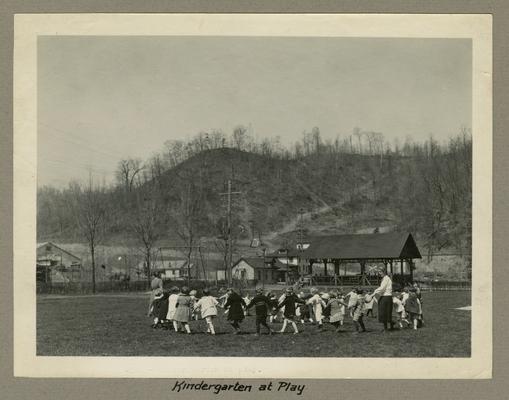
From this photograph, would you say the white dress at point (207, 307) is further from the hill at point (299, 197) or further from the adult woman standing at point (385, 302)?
the adult woman standing at point (385, 302)

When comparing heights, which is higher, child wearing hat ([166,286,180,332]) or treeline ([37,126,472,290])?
treeline ([37,126,472,290])

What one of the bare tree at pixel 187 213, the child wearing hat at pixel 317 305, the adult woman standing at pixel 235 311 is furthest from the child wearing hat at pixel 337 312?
the bare tree at pixel 187 213

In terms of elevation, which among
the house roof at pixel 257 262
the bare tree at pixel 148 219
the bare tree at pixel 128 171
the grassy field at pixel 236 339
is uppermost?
the bare tree at pixel 128 171

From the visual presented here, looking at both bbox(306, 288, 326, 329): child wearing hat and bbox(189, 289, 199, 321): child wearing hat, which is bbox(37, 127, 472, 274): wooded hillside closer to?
bbox(189, 289, 199, 321): child wearing hat

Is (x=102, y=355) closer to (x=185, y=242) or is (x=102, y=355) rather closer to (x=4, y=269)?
(x=4, y=269)

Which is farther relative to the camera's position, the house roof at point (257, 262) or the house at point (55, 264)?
the house roof at point (257, 262)

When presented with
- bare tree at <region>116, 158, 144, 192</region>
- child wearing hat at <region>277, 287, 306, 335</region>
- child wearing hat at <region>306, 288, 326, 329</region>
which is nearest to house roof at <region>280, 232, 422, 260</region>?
child wearing hat at <region>306, 288, 326, 329</region>
